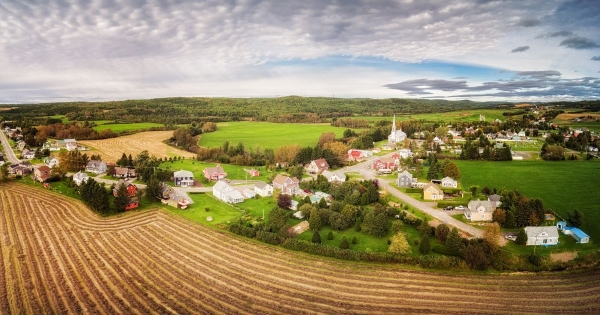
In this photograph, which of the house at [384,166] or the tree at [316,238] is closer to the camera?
the tree at [316,238]

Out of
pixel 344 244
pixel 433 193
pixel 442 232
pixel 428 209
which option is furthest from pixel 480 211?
pixel 344 244

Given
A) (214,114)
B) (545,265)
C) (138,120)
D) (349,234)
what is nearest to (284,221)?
(349,234)

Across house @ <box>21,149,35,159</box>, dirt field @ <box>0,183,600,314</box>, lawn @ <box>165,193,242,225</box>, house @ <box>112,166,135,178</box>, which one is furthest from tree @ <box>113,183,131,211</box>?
house @ <box>21,149,35,159</box>

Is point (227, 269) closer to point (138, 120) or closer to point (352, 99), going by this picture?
point (138, 120)

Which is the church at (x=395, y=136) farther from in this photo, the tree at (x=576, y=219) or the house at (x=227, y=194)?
the tree at (x=576, y=219)

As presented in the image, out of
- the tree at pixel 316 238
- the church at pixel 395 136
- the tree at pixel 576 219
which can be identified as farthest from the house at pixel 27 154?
the tree at pixel 576 219

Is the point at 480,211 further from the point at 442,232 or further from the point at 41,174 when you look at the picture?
the point at 41,174
